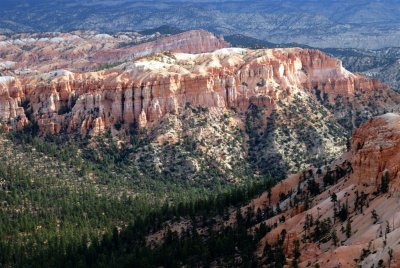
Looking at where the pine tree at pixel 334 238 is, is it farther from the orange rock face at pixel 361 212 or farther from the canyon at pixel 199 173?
the orange rock face at pixel 361 212

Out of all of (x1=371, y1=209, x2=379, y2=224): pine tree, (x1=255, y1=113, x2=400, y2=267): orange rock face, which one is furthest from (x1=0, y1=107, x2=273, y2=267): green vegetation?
(x1=371, y1=209, x2=379, y2=224): pine tree

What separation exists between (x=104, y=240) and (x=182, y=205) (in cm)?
1775

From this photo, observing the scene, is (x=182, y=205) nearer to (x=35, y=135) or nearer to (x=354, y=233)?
(x=354, y=233)

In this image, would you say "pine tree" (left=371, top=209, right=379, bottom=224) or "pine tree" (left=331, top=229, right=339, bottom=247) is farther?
"pine tree" (left=371, top=209, right=379, bottom=224)

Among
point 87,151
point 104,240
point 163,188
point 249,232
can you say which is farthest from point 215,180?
point 249,232

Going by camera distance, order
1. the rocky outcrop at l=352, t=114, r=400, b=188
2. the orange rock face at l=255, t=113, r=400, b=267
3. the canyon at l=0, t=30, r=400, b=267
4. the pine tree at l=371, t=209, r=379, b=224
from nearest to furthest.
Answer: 1. the orange rock face at l=255, t=113, r=400, b=267
2. the pine tree at l=371, t=209, r=379, b=224
3. the canyon at l=0, t=30, r=400, b=267
4. the rocky outcrop at l=352, t=114, r=400, b=188

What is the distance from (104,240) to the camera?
116000 mm

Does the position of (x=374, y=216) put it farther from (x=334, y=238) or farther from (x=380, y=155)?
(x=380, y=155)

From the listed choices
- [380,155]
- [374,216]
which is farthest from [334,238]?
[380,155]

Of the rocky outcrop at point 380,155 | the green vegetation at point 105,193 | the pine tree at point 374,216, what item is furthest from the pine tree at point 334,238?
the green vegetation at point 105,193

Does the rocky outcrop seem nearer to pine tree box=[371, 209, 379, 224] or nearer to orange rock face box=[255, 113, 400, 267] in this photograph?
orange rock face box=[255, 113, 400, 267]

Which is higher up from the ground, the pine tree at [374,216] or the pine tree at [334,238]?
the pine tree at [374,216]

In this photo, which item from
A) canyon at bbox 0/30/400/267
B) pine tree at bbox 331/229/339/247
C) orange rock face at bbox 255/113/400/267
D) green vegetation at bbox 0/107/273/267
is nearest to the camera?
orange rock face at bbox 255/113/400/267

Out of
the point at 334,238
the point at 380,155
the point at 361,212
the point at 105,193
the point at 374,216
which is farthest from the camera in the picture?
the point at 105,193
